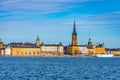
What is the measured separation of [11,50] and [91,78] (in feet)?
535

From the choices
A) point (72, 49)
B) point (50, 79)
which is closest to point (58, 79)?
point (50, 79)

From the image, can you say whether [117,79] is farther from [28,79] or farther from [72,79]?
[28,79]

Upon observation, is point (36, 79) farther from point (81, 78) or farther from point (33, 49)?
point (33, 49)

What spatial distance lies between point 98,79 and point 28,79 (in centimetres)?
555

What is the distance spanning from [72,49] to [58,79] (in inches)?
6369

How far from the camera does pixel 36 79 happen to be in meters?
36.1

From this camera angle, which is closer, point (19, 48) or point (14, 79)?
point (14, 79)

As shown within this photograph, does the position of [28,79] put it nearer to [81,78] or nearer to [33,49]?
[81,78]

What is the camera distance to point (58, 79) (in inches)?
1430

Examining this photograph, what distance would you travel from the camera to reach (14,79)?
1405 inches

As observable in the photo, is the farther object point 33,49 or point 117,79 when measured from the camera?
point 33,49

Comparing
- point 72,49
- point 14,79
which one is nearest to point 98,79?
point 14,79

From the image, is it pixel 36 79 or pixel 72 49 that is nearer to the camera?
pixel 36 79

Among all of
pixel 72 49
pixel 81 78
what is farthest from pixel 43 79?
pixel 72 49
